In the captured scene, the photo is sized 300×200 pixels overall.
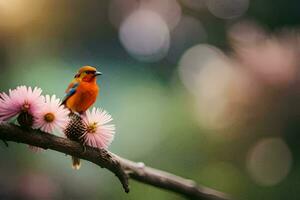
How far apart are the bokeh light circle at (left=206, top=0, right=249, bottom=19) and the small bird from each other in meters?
0.78

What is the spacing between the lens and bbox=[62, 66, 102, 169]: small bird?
1.71 ft

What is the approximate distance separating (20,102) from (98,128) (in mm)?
70

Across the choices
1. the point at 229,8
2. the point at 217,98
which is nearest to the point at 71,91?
the point at 217,98

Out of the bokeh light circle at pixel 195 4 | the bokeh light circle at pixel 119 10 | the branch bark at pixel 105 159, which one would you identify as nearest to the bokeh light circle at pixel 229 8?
the bokeh light circle at pixel 195 4

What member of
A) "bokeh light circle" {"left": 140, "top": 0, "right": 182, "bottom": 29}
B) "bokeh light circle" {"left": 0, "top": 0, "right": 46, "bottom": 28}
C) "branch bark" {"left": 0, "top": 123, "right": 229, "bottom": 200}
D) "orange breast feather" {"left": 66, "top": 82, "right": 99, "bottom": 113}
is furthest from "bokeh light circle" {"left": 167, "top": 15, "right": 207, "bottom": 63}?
"orange breast feather" {"left": 66, "top": 82, "right": 99, "bottom": 113}

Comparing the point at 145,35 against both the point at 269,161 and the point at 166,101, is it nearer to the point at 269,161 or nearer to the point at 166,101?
the point at 166,101

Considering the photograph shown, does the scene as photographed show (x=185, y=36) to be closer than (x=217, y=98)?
No

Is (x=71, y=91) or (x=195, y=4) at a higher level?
(x=71, y=91)

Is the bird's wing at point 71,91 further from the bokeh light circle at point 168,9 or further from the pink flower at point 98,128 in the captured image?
the bokeh light circle at point 168,9

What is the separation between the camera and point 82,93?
524 mm

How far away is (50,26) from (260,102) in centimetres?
45

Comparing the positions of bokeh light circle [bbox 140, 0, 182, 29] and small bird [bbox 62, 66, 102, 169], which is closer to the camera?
small bird [bbox 62, 66, 102, 169]

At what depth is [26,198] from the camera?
0.83 meters

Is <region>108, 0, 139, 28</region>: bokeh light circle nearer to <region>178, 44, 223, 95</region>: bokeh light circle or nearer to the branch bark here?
<region>178, 44, 223, 95</region>: bokeh light circle
